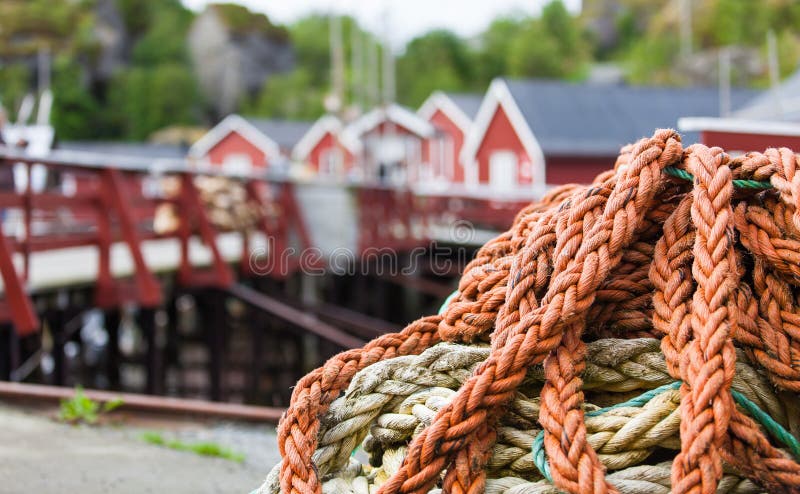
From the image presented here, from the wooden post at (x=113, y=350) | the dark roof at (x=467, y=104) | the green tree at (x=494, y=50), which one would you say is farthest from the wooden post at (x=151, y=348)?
the green tree at (x=494, y=50)

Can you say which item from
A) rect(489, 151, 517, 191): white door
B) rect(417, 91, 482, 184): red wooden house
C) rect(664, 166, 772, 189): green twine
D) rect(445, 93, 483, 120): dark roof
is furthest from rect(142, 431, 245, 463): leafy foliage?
rect(445, 93, 483, 120): dark roof

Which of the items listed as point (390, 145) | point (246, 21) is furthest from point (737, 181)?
point (246, 21)

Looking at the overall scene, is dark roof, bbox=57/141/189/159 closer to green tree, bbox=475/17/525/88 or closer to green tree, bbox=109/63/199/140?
green tree, bbox=109/63/199/140

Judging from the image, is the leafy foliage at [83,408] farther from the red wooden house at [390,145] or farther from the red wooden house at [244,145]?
the red wooden house at [244,145]

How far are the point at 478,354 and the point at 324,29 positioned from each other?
99.0 metres

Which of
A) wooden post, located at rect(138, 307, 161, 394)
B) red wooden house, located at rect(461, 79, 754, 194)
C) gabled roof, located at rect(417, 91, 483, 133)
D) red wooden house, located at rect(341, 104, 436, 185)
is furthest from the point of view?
gabled roof, located at rect(417, 91, 483, 133)

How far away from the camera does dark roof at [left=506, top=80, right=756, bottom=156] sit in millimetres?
25328

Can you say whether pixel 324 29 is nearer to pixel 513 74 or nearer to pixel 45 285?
pixel 513 74

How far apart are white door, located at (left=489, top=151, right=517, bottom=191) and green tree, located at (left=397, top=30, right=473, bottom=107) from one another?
4099cm

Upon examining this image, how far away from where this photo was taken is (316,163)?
48969 mm

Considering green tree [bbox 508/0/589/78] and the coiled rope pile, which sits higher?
green tree [bbox 508/0/589/78]

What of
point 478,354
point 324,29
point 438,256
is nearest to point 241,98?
point 324,29

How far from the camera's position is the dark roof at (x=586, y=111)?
A: 25328mm

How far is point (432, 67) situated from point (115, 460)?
75.3 m
